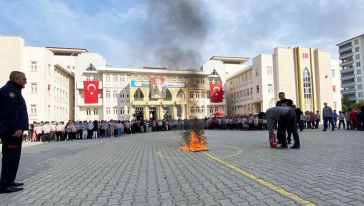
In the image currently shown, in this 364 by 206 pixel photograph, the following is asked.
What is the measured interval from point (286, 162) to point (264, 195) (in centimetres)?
332

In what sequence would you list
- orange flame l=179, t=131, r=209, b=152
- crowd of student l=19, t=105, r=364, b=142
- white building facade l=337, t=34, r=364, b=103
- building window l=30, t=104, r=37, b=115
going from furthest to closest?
white building facade l=337, t=34, r=364, b=103, building window l=30, t=104, r=37, b=115, crowd of student l=19, t=105, r=364, b=142, orange flame l=179, t=131, r=209, b=152

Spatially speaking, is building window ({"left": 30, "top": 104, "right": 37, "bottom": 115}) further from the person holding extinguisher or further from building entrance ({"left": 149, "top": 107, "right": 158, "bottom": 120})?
the person holding extinguisher

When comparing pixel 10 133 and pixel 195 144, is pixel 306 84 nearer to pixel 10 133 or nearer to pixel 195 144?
pixel 195 144

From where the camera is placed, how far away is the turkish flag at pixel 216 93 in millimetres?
65875

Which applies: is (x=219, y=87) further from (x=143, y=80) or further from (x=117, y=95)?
(x=117, y=95)

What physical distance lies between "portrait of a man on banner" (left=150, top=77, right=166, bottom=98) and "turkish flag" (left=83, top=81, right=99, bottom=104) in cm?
1114

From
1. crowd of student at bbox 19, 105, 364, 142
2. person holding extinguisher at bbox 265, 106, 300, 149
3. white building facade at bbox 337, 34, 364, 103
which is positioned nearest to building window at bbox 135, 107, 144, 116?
crowd of student at bbox 19, 105, 364, 142

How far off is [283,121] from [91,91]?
53531 mm

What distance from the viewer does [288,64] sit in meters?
59.7

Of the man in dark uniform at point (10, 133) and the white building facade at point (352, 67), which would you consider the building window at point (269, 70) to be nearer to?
the man in dark uniform at point (10, 133)

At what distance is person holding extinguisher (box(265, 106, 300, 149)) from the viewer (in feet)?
35.4

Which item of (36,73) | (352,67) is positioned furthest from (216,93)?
(352,67)

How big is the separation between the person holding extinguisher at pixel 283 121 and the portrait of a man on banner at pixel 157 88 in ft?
161

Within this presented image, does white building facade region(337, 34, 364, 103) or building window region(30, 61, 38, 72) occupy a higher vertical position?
white building facade region(337, 34, 364, 103)
